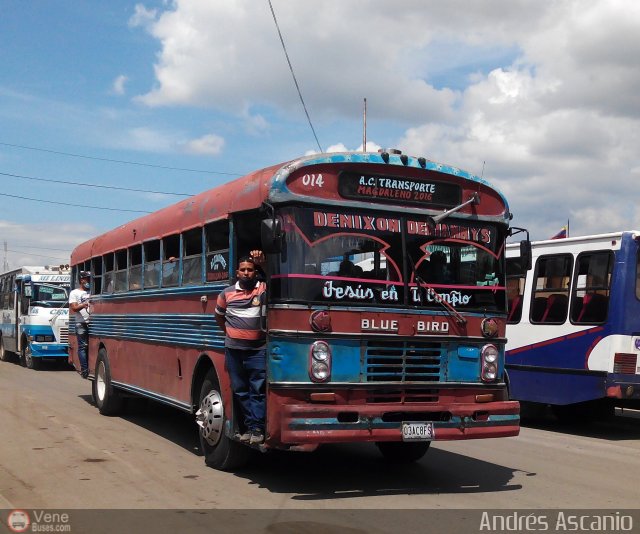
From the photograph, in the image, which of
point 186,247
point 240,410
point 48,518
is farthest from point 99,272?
point 48,518

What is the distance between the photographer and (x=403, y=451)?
8648mm

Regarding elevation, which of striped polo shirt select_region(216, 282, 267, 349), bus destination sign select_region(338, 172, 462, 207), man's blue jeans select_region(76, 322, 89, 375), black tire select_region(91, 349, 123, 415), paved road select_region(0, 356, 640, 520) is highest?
bus destination sign select_region(338, 172, 462, 207)

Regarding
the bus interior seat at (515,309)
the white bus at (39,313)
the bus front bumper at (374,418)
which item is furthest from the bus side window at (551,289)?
the white bus at (39,313)

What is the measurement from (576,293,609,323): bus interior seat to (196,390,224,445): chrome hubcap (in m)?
6.07

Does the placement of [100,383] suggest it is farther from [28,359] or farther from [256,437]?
[28,359]

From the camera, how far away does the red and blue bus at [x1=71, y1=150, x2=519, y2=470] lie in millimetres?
6773

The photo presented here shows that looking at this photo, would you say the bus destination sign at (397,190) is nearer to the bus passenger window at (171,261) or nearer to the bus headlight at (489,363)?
the bus headlight at (489,363)

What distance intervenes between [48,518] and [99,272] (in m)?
7.69

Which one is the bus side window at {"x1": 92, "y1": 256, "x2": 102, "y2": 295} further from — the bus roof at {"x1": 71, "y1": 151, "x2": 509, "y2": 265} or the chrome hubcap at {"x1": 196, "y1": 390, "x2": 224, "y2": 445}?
the chrome hubcap at {"x1": 196, "y1": 390, "x2": 224, "y2": 445}

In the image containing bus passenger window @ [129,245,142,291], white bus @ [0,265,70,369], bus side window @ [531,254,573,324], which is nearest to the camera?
bus passenger window @ [129,245,142,291]

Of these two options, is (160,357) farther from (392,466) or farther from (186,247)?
(392,466)

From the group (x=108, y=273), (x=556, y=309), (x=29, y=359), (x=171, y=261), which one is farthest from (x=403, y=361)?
(x=29, y=359)

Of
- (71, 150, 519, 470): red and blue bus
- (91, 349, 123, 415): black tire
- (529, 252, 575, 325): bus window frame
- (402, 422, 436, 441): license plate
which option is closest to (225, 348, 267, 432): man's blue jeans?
(71, 150, 519, 470): red and blue bus

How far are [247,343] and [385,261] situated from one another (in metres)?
1.49
